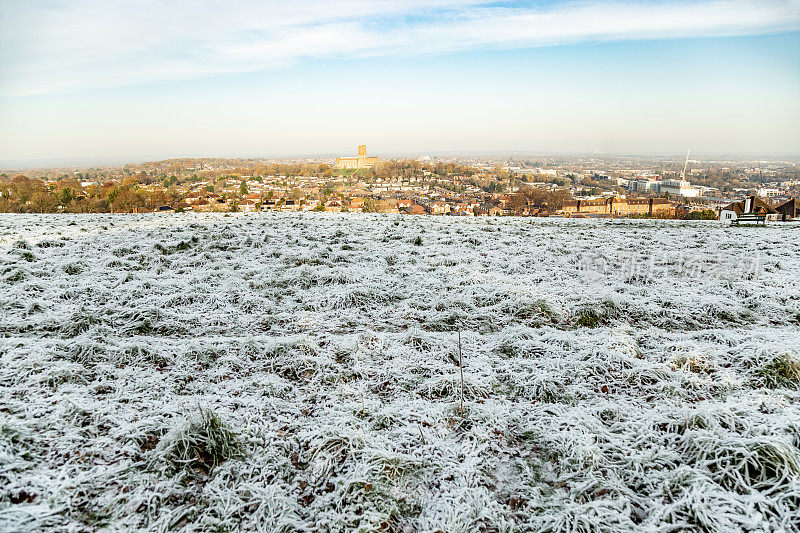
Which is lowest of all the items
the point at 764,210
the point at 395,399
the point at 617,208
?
the point at 395,399

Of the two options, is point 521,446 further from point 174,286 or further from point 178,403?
point 174,286

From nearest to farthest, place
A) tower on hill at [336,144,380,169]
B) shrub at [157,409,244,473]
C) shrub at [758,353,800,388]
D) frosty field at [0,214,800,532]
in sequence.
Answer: frosty field at [0,214,800,532], shrub at [157,409,244,473], shrub at [758,353,800,388], tower on hill at [336,144,380,169]

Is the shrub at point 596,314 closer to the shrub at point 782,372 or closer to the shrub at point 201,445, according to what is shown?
the shrub at point 782,372

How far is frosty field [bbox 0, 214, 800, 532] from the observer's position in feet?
7.43

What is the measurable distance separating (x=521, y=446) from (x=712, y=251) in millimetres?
9125

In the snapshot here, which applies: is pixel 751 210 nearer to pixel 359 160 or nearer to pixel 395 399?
pixel 395 399

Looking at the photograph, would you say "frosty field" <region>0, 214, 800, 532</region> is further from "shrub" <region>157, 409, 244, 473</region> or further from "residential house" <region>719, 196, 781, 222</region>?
"residential house" <region>719, 196, 781, 222</region>

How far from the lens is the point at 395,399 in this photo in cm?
339

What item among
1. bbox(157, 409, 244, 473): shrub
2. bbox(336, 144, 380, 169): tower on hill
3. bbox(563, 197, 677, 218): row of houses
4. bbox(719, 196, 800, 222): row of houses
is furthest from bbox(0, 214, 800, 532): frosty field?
bbox(336, 144, 380, 169): tower on hill

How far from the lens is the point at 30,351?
3.86 meters

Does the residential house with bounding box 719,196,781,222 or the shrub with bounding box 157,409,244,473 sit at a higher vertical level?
the residential house with bounding box 719,196,781,222

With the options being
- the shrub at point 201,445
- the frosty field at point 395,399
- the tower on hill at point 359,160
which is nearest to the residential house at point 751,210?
the frosty field at point 395,399

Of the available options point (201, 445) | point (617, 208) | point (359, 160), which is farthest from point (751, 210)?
point (359, 160)

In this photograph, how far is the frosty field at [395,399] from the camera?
2.26 m
